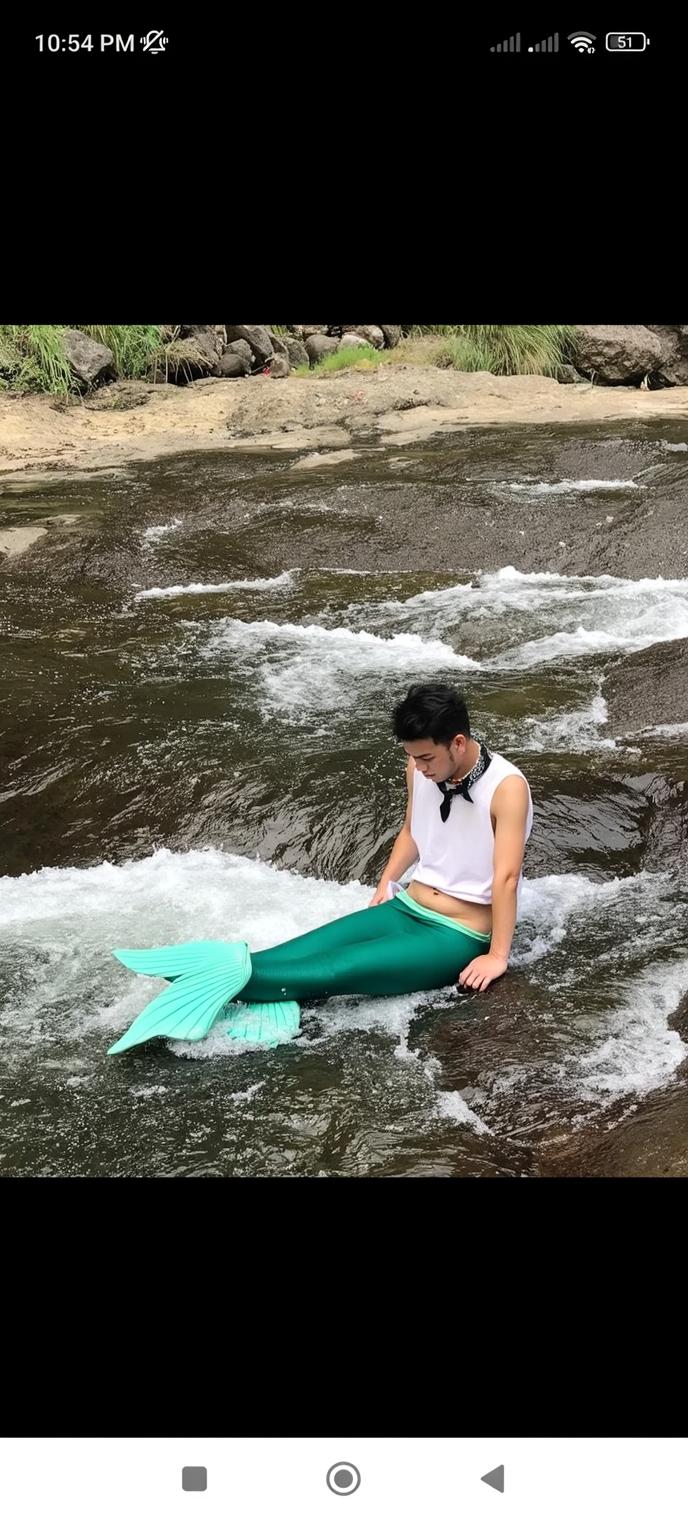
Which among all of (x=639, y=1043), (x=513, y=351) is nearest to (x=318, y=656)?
(x=639, y=1043)

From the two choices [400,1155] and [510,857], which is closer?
[400,1155]

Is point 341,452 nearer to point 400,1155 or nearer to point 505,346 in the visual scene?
point 505,346

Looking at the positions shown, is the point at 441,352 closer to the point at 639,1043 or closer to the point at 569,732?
the point at 569,732

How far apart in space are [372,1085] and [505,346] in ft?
29.3

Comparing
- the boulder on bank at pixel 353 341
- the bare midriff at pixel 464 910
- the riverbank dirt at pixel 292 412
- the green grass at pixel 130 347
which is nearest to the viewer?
the bare midriff at pixel 464 910

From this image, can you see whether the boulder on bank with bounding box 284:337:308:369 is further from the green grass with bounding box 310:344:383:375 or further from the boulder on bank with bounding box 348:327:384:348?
the boulder on bank with bounding box 348:327:384:348

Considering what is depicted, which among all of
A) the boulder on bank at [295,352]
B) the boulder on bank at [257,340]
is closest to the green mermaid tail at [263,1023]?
the boulder on bank at [257,340]

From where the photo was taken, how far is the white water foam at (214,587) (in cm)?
656

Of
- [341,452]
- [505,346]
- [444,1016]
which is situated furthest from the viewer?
[505,346]

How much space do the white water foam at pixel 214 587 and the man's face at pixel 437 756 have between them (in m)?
3.55

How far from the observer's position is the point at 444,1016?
10.3ft

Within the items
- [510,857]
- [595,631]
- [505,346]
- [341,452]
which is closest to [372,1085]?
[510,857]
